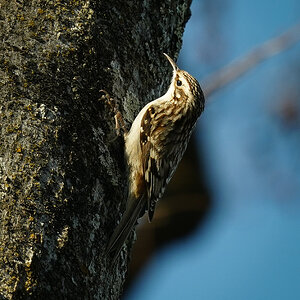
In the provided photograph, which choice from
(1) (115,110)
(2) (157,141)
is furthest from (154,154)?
(1) (115,110)

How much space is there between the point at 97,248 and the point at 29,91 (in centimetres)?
63

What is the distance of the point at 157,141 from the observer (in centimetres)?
386

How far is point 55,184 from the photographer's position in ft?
8.16

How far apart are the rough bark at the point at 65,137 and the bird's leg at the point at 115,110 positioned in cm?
4

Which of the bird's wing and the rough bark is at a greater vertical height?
the rough bark

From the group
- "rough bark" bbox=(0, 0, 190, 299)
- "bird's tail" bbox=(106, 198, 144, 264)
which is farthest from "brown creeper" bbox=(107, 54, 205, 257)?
"rough bark" bbox=(0, 0, 190, 299)

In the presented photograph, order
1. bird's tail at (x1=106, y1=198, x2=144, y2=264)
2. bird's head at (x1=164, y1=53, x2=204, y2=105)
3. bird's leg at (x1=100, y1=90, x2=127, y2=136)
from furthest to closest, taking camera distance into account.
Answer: bird's head at (x1=164, y1=53, x2=204, y2=105) → bird's leg at (x1=100, y1=90, x2=127, y2=136) → bird's tail at (x1=106, y1=198, x2=144, y2=264)

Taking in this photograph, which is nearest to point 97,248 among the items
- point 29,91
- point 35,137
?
point 35,137

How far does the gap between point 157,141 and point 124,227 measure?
0.99 m

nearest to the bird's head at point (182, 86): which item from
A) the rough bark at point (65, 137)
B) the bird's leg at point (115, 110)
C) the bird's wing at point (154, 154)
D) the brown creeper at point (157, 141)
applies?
the brown creeper at point (157, 141)

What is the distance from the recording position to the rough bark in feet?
7.66

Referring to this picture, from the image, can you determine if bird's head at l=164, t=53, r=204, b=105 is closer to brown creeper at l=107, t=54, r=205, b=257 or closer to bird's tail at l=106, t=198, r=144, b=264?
brown creeper at l=107, t=54, r=205, b=257

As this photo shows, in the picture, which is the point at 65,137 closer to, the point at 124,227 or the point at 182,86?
the point at 124,227

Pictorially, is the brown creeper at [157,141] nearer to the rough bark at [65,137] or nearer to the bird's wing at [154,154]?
the bird's wing at [154,154]
